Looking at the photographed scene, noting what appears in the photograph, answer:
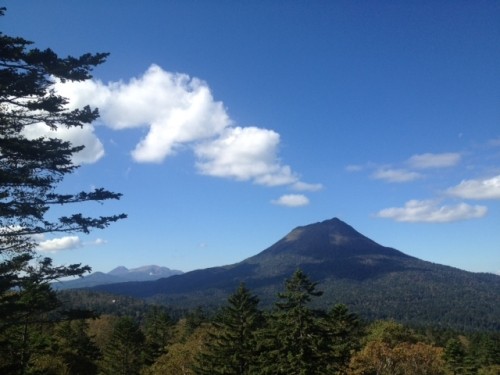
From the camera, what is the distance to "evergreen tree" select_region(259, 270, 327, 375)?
27109 millimetres

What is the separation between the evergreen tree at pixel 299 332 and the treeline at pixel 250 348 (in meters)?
0.06

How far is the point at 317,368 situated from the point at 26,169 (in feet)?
68.5

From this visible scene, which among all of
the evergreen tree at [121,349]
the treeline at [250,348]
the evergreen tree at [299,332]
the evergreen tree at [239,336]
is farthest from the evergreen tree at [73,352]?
the evergreen tree at [299,332]

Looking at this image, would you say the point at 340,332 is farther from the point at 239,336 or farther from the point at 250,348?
the point at 239,336

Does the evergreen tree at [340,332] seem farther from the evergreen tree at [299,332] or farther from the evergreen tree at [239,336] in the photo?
the evergreen tree at [239,336]

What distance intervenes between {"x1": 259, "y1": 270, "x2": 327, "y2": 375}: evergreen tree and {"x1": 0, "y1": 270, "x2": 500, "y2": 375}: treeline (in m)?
0.06

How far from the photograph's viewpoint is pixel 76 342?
4656cm

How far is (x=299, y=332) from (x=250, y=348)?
10090 millimetres

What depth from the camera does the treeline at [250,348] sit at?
27.5 m

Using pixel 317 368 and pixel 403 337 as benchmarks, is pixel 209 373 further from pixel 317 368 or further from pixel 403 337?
pixel 403 337

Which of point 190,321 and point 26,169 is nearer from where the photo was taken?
point 26,169

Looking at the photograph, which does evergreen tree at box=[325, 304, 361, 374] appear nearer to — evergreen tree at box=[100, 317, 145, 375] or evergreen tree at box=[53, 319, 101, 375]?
evergreen tree at box=[53, 319, 101, 375]

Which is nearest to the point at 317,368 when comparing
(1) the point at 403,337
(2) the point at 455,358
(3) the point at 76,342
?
(3) the point at 76,342

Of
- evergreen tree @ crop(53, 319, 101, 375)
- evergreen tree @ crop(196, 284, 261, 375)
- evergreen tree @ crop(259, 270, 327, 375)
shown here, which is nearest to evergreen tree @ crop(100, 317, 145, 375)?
evergreen tree @ crop(53, 319, 101, 375)
